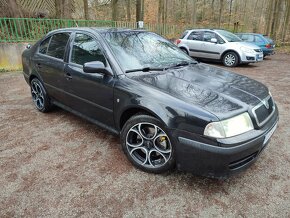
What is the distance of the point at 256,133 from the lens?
2.36m

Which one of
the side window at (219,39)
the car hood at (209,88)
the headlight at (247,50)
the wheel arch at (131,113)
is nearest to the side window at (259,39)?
the headlight at (247,50)

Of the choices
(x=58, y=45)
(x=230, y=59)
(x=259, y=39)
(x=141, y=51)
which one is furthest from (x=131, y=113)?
(x=259, y=39)

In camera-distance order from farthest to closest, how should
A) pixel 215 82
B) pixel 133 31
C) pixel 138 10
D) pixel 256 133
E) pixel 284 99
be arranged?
pixel 138 10 < pixel 284 99 < pixel 133 31 < pixel 215 82 < pixel 256 133

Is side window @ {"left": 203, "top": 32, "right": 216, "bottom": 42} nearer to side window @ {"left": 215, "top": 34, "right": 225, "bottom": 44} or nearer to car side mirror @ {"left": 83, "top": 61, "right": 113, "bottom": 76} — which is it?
side window @ {"left": 215, "top": 34, "right": 225, "bottom": 44}

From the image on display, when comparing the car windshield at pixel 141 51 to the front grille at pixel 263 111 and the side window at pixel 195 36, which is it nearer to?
the front grille at pixel 263 111

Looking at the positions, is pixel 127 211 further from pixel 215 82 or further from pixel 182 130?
pixel 215 82

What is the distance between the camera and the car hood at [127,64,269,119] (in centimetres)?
234

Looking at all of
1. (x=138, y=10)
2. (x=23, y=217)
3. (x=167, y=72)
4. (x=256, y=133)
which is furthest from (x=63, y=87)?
(x=138, y=10)

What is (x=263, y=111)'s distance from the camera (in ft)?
8.54

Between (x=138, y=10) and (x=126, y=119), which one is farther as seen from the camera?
(x=138, y=10)

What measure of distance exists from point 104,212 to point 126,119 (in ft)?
3.77

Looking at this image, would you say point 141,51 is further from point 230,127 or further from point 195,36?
point 195,36

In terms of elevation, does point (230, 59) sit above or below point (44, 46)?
below

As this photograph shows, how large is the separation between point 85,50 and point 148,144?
166 cm
